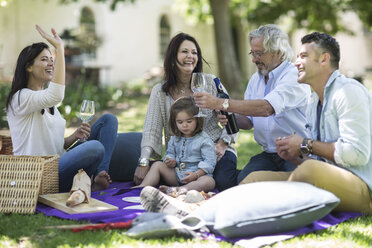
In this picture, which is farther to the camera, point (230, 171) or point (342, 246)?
point (230, 171)

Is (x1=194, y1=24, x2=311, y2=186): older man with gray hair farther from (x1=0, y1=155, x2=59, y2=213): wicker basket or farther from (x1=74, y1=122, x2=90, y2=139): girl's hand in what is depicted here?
(x1=0, y1=155, x2=59, y2=213): wicker basket

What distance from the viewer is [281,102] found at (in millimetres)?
4234

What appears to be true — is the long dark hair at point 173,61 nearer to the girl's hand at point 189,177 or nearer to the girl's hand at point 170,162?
the girl's hand at point 170,162

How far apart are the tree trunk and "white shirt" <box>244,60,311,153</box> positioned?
10225 mm

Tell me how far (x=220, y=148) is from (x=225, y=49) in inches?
436

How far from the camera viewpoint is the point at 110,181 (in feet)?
16.7

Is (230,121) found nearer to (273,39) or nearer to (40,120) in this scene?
(273,39)

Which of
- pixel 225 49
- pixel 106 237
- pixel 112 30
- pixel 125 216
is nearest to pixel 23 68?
pixel 125 216

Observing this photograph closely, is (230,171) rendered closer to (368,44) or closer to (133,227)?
(133,227)

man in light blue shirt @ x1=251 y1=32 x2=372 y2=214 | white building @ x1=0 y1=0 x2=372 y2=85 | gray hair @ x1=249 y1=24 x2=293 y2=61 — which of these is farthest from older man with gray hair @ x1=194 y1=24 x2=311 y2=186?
white building @ x1=0 y1=0 x2=372 y2=85

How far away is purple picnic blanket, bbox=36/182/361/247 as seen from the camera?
3213 millimetres

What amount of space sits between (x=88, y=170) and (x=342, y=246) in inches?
97.4

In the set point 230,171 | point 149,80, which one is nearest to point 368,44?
point 149,80

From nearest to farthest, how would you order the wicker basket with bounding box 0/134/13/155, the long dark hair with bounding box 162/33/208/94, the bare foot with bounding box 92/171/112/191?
the bare foot with bounding box 92/171/112/191
the long dark hair with bounding box 162/33/208/94
the wicker basket with bounding box 0/134/13/155
